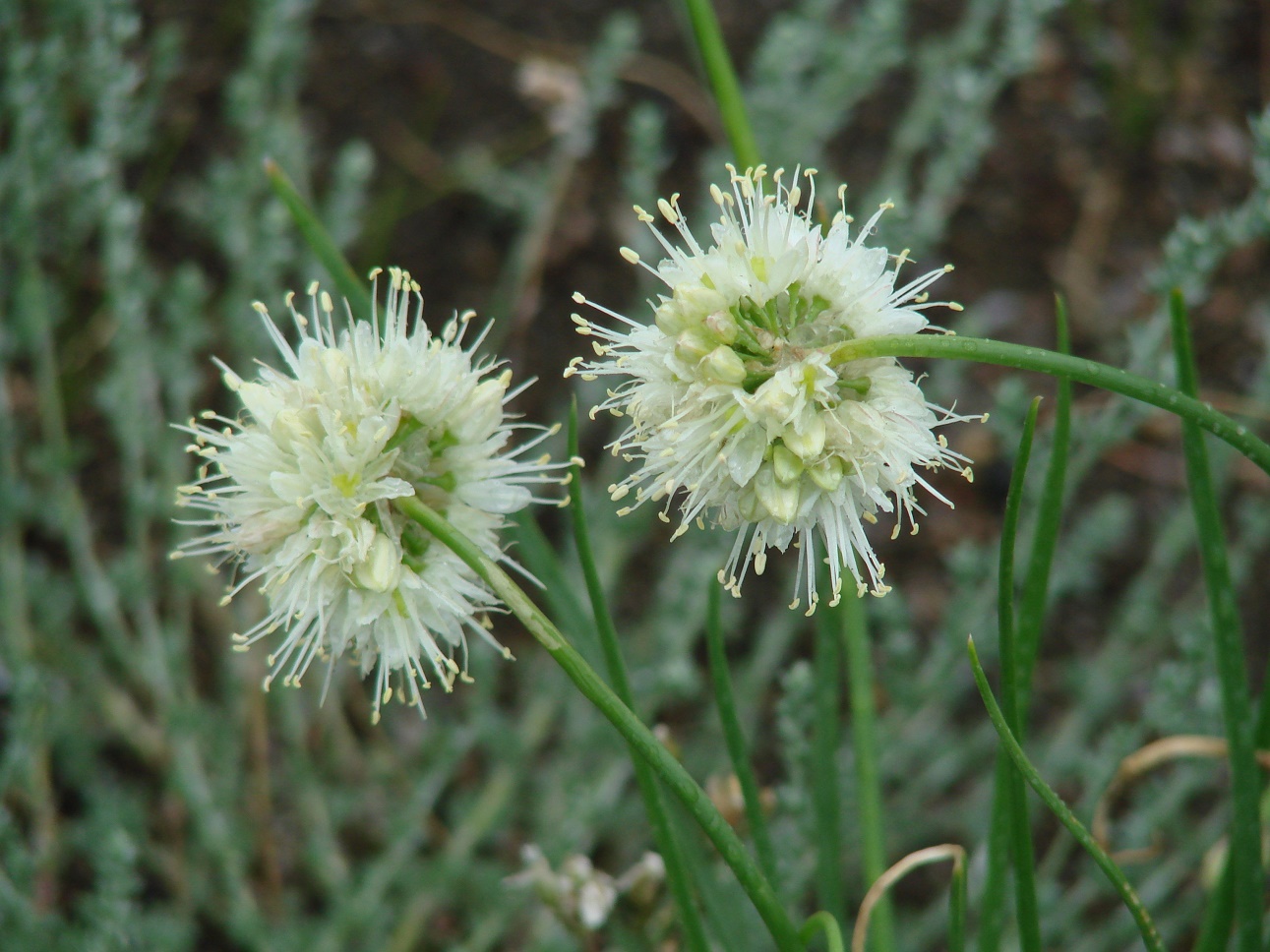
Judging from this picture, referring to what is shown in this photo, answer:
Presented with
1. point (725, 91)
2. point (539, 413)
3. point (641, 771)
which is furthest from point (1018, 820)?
point (539, 413)

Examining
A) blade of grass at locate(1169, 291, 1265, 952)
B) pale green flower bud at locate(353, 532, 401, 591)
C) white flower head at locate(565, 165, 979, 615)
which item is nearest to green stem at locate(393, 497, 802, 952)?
pale green flower bud at locate(353, 532, 401, 591)

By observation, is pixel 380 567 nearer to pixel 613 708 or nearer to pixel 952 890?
pixel 613 708

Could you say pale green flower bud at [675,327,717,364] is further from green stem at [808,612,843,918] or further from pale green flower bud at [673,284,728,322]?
green stem at [808,612,843,918]

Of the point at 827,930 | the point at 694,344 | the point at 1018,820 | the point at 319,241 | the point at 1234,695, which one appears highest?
the point at 319,241

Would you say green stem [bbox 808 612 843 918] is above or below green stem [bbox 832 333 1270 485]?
below

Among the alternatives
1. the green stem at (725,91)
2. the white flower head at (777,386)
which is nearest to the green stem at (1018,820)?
the white flower head at (777,386)

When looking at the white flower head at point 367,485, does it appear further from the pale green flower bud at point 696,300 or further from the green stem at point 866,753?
the green stem at point 866,753

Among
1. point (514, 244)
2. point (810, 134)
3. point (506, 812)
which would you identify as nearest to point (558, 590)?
point (506, 812)
